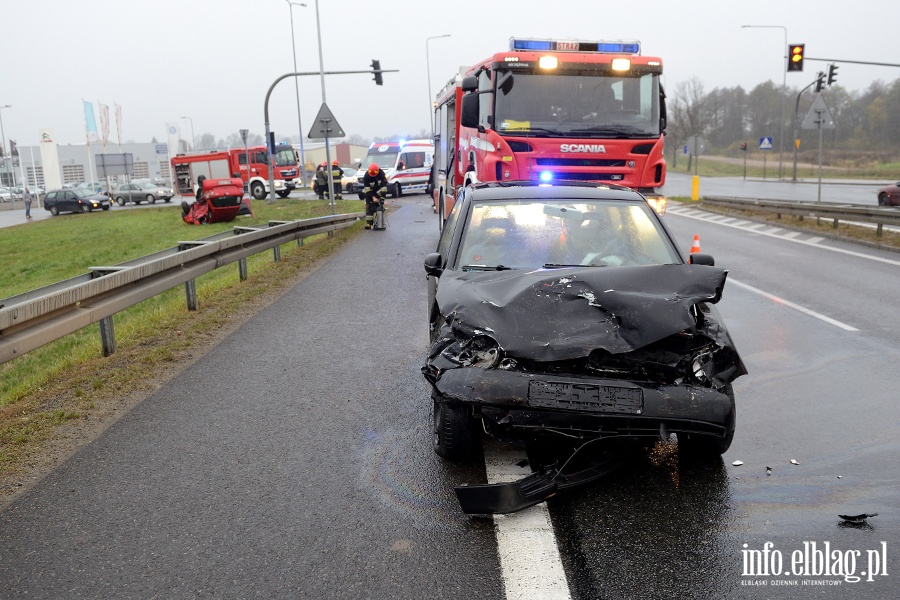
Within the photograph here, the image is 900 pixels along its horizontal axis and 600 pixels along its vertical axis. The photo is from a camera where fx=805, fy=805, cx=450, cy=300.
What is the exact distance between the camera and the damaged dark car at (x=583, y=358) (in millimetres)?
4035

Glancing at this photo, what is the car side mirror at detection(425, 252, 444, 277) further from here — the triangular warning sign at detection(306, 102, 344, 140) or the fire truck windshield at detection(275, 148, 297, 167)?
the fire truck windshield at detection(275, 148, 297, 167)

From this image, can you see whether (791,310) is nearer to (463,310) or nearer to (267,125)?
(463,310)

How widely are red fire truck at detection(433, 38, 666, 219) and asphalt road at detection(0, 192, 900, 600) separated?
565cm

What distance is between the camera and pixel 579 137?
12.4 metres

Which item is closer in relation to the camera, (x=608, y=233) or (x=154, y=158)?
(x=608, y=233)

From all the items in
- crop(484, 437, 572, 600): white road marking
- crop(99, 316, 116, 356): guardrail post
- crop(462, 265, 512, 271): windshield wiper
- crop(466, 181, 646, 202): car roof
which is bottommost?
crop(484, 437, 572, 600): white road marking

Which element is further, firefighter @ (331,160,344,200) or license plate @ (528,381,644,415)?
firefighter @ (331,160,344,200)

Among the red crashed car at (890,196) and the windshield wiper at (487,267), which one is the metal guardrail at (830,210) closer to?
the red crashed car at (890,196)

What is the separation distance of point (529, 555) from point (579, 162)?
9615mm

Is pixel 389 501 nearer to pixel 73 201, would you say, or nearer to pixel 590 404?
pixel 590 404

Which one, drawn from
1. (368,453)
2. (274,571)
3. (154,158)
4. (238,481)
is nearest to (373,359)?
(368,453)

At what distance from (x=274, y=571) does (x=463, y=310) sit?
1.80 meters

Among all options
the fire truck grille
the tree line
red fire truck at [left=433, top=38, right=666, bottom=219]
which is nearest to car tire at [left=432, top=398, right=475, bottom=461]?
red fire truck at [left=433, top=38, right=666, bottom=219]

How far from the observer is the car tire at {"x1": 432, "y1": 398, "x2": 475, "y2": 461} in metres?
4.53
